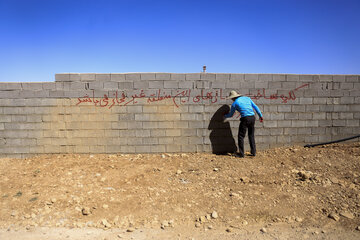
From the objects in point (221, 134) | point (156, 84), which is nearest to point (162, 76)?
point (156, 84)

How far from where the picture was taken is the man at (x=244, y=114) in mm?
4875

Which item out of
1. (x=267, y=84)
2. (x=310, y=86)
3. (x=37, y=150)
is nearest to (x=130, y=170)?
(x=37, y=150)

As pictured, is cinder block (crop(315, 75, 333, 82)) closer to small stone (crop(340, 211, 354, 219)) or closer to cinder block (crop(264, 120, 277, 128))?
cinder block (crop(264, 120, 277, 128))

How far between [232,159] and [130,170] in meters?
2.24

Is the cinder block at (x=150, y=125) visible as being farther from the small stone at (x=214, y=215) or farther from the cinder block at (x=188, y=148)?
the small stone at (x=214, y=215)

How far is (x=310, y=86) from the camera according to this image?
543 centimetres

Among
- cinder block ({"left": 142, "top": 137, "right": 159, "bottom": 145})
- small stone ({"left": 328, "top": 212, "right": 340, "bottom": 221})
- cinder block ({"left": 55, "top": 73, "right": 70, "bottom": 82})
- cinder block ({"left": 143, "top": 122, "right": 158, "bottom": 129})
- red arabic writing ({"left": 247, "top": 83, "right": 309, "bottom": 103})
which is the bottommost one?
small stone ({"left": 328, "top": 212, "right": 340, "bottom": 221})

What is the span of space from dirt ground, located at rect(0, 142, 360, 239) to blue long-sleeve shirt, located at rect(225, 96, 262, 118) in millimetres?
1030

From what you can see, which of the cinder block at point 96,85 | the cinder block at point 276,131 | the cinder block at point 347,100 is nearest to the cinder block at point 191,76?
the cinder block at point 96,85

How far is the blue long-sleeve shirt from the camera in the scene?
4867mm

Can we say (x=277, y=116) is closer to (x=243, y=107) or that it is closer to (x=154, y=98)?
(x=243, y=107)

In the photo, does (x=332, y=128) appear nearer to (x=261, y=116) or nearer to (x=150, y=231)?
(x=261, y=116)

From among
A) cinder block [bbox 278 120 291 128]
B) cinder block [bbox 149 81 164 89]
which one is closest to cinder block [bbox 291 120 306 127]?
cinder block [bbox 278 120 291 128]

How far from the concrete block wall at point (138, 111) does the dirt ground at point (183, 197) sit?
42 centimetres
